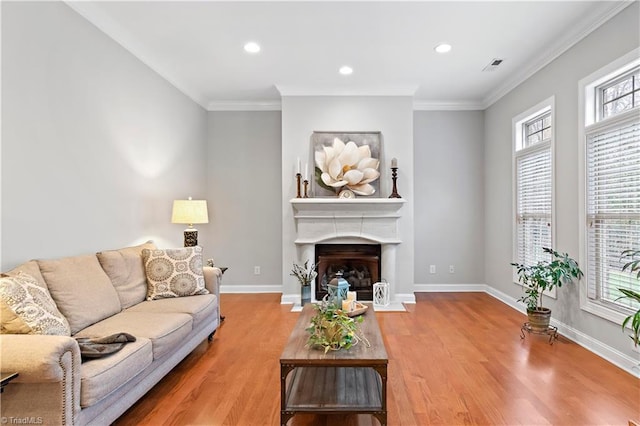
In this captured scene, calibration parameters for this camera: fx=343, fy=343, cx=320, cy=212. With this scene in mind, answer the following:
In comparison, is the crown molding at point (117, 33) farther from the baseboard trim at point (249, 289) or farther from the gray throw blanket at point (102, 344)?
the baseboard trim at point (249, 289)

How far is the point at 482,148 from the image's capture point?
17.7 feet

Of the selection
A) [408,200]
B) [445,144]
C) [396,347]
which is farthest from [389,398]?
[445,144]

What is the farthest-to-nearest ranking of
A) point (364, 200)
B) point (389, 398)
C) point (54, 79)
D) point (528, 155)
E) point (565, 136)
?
point (364, 200), point (528, 155), point (565, 136), point (54, 79), point (389, 398)

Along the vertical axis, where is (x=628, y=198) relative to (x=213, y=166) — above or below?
below

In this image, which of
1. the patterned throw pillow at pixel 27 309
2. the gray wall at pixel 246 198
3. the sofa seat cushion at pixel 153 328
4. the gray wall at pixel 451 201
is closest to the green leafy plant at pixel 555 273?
the gray wall at pixel 451 201

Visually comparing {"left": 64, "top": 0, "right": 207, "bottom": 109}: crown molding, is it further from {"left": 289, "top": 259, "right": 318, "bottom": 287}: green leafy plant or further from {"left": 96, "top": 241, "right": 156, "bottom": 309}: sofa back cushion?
{"left": 289, "top": 259, "right": 318, "bottom": 287}: green leafy plant

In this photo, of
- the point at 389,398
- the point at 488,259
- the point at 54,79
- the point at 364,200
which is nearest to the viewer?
the point at 389,398

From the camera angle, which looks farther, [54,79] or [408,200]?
[408,200]

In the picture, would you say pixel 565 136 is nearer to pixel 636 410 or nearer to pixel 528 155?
pixel 528 155

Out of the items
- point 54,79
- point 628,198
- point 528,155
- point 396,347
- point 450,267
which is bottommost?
point 396,347

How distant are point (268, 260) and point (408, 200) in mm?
2309

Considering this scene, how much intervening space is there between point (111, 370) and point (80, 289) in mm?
832

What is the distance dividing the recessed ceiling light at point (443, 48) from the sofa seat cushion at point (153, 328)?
3.52 metres

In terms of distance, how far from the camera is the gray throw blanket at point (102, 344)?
183cm
